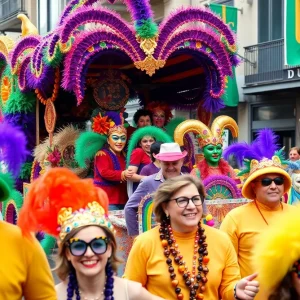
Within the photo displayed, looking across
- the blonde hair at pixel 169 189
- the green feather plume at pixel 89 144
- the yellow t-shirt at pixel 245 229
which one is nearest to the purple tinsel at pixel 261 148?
the yellow t-shirt at pixel 245 229

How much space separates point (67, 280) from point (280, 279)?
3.49 ft

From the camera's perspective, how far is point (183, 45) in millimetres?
8469

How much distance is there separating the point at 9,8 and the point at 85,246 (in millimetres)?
26175

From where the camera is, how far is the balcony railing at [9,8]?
88.2 feet

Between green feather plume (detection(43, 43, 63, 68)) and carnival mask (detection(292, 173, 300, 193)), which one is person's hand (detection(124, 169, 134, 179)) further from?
carnival mask (detection(292, 173, 300, 193))

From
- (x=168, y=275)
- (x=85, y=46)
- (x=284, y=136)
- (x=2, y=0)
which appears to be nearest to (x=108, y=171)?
(x=85, y=46)

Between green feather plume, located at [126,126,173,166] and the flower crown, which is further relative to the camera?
green feather plume, located at [126,126,173,166]

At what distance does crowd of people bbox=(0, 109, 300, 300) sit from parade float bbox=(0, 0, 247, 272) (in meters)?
2.77

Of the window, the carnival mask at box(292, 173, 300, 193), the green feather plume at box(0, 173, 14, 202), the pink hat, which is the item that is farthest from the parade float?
the window

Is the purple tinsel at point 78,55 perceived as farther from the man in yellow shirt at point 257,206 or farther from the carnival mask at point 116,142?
the man in yellow shirt at point 257,206

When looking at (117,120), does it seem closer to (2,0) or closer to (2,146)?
(2,146)

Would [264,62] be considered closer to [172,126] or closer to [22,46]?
[172,126]

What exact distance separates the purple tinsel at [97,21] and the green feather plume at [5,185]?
4942 millimetres

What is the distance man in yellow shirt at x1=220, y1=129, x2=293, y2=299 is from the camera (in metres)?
4.53
